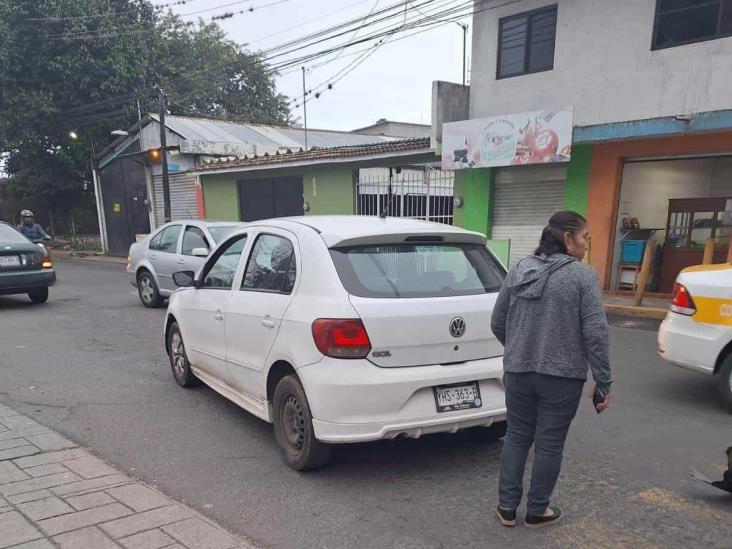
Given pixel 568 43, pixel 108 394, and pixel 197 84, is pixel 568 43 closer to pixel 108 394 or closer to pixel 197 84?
pixel 108 394

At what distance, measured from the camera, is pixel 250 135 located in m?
22.0

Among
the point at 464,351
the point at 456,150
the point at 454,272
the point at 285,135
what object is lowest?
the point at 464,351

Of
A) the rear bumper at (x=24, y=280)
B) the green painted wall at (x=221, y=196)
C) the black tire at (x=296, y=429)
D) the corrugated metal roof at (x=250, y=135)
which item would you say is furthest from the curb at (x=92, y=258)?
the black tire at (x=296, y=429)

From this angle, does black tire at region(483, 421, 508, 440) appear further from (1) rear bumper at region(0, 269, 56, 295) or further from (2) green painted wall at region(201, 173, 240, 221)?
(2) green painted wall at region(201, 173, 240, 221)

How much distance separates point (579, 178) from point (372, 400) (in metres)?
9.18

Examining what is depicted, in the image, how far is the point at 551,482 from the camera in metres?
2.80

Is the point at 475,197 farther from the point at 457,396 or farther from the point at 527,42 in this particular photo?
the point at 457,396

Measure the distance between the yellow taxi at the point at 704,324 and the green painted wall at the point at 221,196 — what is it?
15505mm

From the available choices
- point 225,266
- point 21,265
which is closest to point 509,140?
point 225,266

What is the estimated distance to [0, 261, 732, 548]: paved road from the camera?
2842 millimetres

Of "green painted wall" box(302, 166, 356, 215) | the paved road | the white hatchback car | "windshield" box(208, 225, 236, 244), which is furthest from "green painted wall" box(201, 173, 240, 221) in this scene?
the white hatchback car

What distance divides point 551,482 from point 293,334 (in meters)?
1.72

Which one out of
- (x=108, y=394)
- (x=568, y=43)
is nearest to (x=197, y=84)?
(x=568, y=43)

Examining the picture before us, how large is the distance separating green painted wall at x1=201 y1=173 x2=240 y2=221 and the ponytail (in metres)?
16.5
